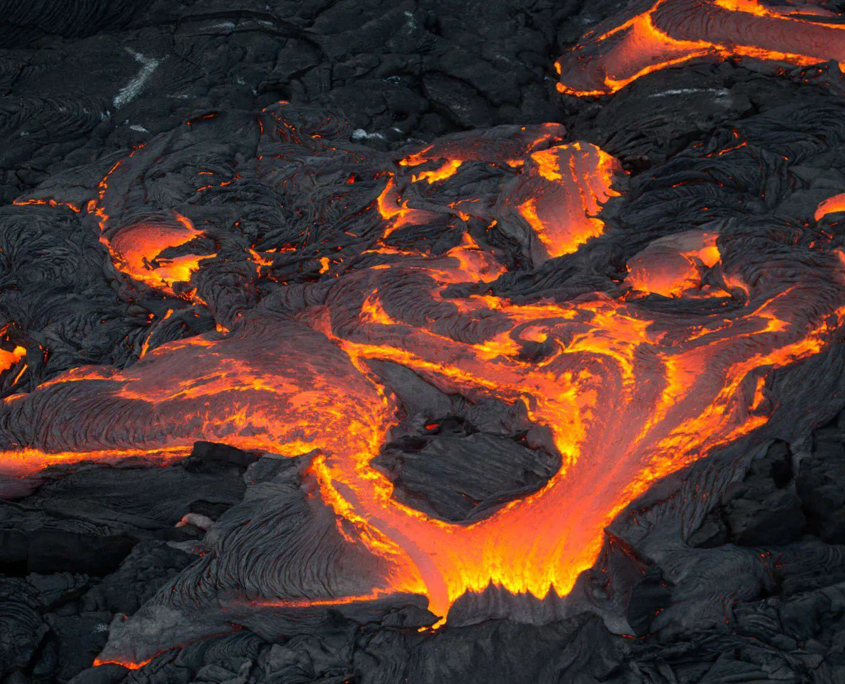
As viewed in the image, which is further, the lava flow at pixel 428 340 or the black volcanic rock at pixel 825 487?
the lava flow at pixel 428 340

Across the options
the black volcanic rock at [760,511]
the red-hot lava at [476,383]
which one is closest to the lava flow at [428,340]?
the red-hot lava at [476,383]

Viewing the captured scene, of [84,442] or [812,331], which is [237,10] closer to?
[84,442]

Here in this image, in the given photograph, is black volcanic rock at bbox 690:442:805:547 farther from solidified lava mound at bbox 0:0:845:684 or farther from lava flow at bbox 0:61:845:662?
lava flow at bbox 0:61:845:662

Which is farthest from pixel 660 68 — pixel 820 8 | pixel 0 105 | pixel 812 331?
pixel 0 105

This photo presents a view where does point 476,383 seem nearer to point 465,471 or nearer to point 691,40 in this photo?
point 465,471

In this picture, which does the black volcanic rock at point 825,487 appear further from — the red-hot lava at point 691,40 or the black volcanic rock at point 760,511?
the red-hot lava at point 691,40

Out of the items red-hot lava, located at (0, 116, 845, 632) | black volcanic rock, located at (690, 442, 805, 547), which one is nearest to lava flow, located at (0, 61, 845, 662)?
red-hot lava, located at (0, 116, 845, 632)

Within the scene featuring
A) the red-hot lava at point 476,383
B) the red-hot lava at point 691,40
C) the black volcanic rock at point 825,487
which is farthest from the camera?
the red-hot lava at point 691,40
